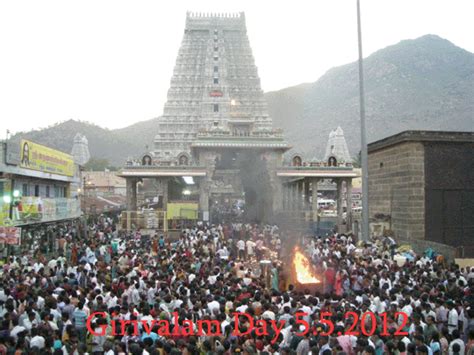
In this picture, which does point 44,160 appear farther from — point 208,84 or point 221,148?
point 208,84

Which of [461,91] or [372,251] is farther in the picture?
[461,91]

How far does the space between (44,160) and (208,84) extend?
41.6 m

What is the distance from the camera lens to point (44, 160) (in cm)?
2623

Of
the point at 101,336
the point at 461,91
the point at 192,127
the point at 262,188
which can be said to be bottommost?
the point at 101,336

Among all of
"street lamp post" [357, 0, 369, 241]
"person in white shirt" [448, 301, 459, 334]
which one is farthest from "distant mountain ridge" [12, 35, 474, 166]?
Result: "person in white shirt" [448, 301, 459, 334]

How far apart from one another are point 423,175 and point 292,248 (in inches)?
250

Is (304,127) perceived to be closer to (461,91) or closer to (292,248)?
(461,91)

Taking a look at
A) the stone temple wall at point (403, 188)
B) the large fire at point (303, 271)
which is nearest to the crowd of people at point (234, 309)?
the large fire at point (303, 271)

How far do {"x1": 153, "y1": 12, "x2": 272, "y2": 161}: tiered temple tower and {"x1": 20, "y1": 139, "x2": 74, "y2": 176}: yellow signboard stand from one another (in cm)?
2776

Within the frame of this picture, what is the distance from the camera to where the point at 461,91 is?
162 m

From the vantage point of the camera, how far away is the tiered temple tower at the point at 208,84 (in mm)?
63688

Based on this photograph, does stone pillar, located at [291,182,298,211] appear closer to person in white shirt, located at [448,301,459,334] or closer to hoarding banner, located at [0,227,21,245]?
hoarding banner, located at [0,227,21,245]

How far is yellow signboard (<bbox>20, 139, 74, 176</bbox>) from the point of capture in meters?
22.8

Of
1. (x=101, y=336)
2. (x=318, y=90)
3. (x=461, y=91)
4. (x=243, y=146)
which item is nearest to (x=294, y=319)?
(x=101, y=336)
